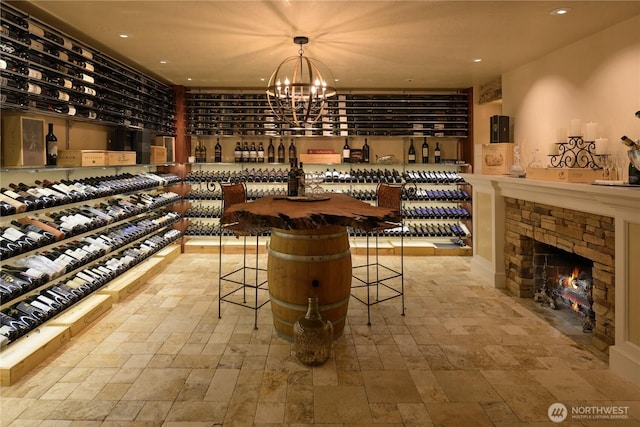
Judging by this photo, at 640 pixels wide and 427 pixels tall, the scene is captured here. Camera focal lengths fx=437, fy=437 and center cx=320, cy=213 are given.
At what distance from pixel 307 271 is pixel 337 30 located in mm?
2292

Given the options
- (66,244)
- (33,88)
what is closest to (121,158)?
(66,244)

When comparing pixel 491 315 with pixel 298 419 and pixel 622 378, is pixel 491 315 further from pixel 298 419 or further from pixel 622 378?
pixel 298 419

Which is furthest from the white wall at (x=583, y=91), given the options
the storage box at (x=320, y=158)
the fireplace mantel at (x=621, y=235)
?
the storage box at (x=320, y=158)

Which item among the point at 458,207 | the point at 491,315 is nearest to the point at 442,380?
the point at 491,315

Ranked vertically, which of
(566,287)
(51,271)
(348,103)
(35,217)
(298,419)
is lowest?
(298,419)

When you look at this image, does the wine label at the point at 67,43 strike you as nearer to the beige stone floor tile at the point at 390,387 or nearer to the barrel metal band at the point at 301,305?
the barrel metal band at the point at 301,305


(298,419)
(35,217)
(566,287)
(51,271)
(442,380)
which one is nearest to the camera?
(298,419)

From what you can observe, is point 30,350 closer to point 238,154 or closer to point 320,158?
point 238,154

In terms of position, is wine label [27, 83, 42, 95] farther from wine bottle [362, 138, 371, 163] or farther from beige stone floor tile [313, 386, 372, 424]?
wine bottle [362, 138, 371, 163]

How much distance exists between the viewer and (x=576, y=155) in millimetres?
4449

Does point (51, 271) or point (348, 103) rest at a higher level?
point (348, 103)

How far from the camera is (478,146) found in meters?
7.00

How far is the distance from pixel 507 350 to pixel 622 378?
2.36 feet

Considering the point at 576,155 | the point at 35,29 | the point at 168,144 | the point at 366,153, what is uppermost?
the point at 35,29
